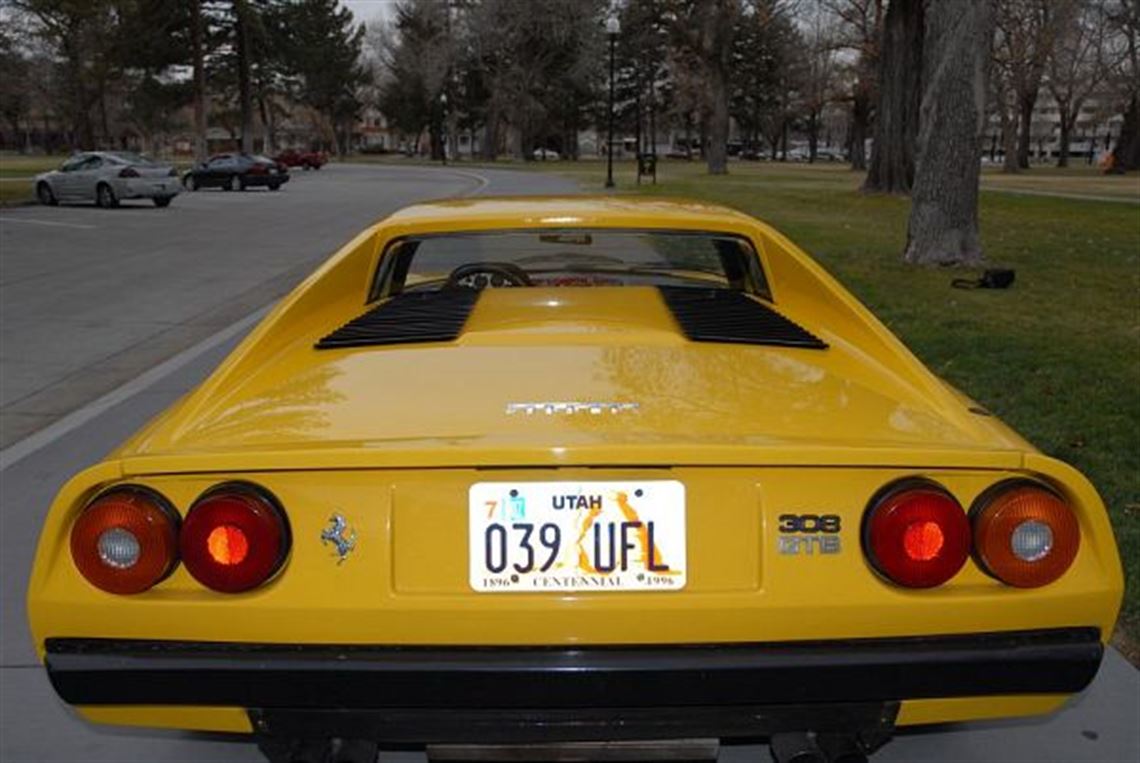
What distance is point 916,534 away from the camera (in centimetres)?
217

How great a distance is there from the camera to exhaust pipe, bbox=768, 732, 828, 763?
2.30 metres

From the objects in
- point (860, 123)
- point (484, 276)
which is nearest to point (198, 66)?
point (860, 123)

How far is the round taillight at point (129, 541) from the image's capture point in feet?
7.23

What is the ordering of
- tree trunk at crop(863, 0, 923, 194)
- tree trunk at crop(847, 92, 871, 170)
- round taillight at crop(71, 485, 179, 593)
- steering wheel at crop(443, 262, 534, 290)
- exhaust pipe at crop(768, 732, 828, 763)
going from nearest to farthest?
round taillight at crop(71, 485, 179, 593)
exhaust pipe at crop(768, 732, 828, 763)
steering wheel at crop(443, 262, 534, 290)
tree trunk at crop(863, 0, 923, 194)
tree trunk at crop(847, 92, 871, 170)

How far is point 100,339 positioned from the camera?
10047 mm

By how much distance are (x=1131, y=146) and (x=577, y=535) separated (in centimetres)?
7043

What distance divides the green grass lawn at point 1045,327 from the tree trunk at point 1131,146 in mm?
45168

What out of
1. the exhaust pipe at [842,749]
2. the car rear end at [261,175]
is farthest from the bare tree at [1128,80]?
the exhaust pipe at [842,749]

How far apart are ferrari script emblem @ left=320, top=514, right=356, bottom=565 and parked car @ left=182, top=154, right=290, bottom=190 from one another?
→ 1692 inches

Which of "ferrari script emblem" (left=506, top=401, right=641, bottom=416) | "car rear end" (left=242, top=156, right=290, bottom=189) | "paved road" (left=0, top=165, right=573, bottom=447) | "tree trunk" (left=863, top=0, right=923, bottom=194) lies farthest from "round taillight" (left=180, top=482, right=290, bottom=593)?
"car rear end" (left=242, top=156, right=290, bottom=189)

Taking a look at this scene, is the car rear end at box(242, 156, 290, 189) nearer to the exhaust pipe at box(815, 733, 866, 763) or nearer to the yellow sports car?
the yellow sports car

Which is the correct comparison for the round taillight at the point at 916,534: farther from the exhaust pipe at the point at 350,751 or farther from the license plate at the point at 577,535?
the exhaust pipe at the point at 350,751

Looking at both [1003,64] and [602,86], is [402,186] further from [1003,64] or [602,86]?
[602,86]

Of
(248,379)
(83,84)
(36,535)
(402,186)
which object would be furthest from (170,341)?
(83,84)
